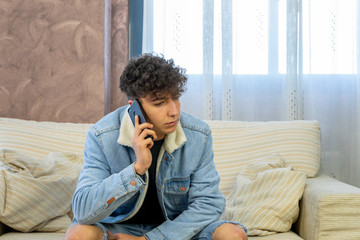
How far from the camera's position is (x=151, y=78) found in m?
1.48

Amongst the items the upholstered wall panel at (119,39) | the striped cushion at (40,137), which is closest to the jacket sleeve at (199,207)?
the striped cushion at (40,137)

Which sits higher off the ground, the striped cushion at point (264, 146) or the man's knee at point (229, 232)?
the striped cushion at point (264, 146)

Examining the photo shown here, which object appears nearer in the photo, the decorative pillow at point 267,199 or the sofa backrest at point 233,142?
the decorative pillow at point 267,199

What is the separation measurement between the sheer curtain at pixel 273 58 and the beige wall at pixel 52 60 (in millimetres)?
413

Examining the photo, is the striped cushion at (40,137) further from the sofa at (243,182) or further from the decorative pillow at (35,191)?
the decorative pillow at (35,191)

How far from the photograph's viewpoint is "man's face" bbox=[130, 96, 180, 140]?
149cm

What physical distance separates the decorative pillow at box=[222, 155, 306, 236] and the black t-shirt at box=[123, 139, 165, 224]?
42cm

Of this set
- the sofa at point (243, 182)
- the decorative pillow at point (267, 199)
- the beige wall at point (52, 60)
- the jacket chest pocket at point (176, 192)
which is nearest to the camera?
the jacket chest pocket at point (176, 192)

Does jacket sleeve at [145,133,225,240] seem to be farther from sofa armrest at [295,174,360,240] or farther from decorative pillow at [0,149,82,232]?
decorative pillow at [0,149,82,232]

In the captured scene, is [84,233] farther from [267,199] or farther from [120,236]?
[267,199]

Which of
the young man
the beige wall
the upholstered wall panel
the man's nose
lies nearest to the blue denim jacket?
the young man

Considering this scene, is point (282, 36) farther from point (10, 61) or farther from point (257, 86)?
point (10, 61)

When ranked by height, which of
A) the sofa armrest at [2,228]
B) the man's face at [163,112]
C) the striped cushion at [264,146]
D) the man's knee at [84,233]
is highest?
the man's face at [163,112]

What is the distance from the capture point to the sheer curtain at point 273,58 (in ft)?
9.17
